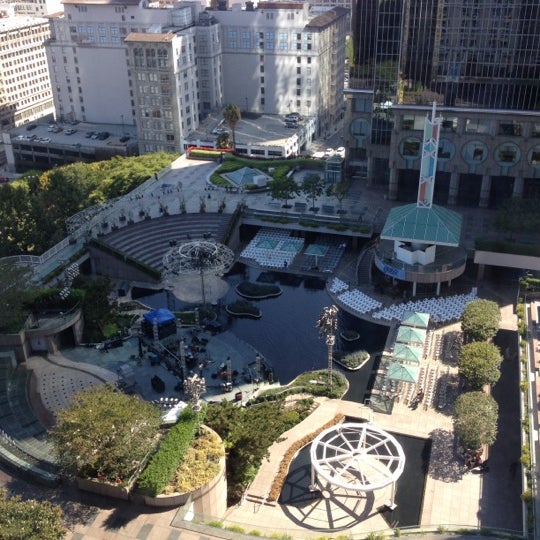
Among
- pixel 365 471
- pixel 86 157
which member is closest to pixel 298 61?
pixel 86 157

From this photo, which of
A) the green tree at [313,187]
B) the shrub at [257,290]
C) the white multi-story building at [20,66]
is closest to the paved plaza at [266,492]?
the shrub at [257,290]

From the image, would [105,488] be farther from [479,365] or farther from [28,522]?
Answer: [479,365]

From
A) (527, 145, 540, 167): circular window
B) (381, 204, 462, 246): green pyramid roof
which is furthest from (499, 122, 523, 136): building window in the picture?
(381, 204, 462, 246): green pyramid roof

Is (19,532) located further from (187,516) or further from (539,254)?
(539,254)

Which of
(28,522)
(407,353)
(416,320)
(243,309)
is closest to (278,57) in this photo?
(243,309)

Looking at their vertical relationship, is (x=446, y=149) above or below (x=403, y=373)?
above

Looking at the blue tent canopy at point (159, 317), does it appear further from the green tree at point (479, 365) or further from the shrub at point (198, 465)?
the green tree at point (479, 365)
